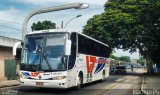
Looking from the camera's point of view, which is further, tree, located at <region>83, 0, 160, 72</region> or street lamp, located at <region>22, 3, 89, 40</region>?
tree, located at <region>83, 0, 160, 72</region>

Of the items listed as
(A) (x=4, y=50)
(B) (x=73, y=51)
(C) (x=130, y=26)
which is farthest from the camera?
(C) (x=130, y=26)

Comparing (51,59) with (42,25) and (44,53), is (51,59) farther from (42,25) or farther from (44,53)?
(42,25)

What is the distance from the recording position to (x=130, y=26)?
48.8m

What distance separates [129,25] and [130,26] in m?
0.20

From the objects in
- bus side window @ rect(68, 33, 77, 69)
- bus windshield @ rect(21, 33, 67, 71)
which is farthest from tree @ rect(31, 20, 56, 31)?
bus windshield @ rect(21, 33, 67, 71)

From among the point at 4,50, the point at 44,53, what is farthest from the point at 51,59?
the point at 4,50

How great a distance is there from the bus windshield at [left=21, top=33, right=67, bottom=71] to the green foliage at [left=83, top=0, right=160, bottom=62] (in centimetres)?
2657

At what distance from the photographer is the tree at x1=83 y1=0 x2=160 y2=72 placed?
45938 mm

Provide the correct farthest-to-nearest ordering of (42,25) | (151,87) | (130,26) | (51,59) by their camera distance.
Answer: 1. (42,25)
2. (130,26)
3. (151,87)
4. (51,59)

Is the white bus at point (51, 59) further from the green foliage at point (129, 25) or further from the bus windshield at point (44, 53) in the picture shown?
the green foliage at point (129, 25)

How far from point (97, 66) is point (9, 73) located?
9.48m

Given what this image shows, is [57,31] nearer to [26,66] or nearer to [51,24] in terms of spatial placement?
[26,66]

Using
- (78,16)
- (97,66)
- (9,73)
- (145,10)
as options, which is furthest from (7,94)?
(145,10)

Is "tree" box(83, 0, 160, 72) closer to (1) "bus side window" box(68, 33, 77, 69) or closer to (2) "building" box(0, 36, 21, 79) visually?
(2) "building" box(0, 36, 21, 79)
